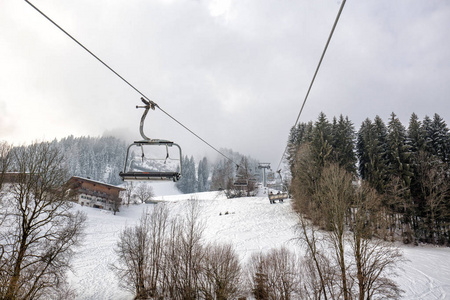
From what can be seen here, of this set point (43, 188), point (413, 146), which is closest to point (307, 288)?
point (43, 188)

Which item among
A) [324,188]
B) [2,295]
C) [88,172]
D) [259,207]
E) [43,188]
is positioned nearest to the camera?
[2,295]

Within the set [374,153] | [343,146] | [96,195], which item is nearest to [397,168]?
[374,153]

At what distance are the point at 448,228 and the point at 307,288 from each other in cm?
2158

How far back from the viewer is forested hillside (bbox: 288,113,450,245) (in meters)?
29.2

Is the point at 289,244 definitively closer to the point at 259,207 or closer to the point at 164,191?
the point at 259,207

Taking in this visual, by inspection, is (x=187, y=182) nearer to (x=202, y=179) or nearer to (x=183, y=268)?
(x=202, y=179)

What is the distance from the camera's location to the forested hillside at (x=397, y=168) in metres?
29.2

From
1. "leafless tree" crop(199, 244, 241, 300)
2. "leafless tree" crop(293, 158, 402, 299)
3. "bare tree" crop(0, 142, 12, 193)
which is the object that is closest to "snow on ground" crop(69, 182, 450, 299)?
"leafless tree" crop(293, 158, 402, 299)

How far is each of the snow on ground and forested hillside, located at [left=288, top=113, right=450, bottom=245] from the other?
3.54 metres

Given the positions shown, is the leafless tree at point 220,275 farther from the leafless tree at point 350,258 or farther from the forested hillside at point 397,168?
the forested hillside at point 397,168

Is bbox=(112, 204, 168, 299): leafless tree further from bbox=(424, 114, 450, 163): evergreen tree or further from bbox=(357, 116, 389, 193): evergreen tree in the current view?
bbox=(424, 114, 450, 163): evergreen tree

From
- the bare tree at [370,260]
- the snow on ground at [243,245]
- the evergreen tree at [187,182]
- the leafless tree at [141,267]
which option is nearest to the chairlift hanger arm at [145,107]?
the bare tree at [370,260]

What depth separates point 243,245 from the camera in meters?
29.5

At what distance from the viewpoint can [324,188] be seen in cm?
2512
